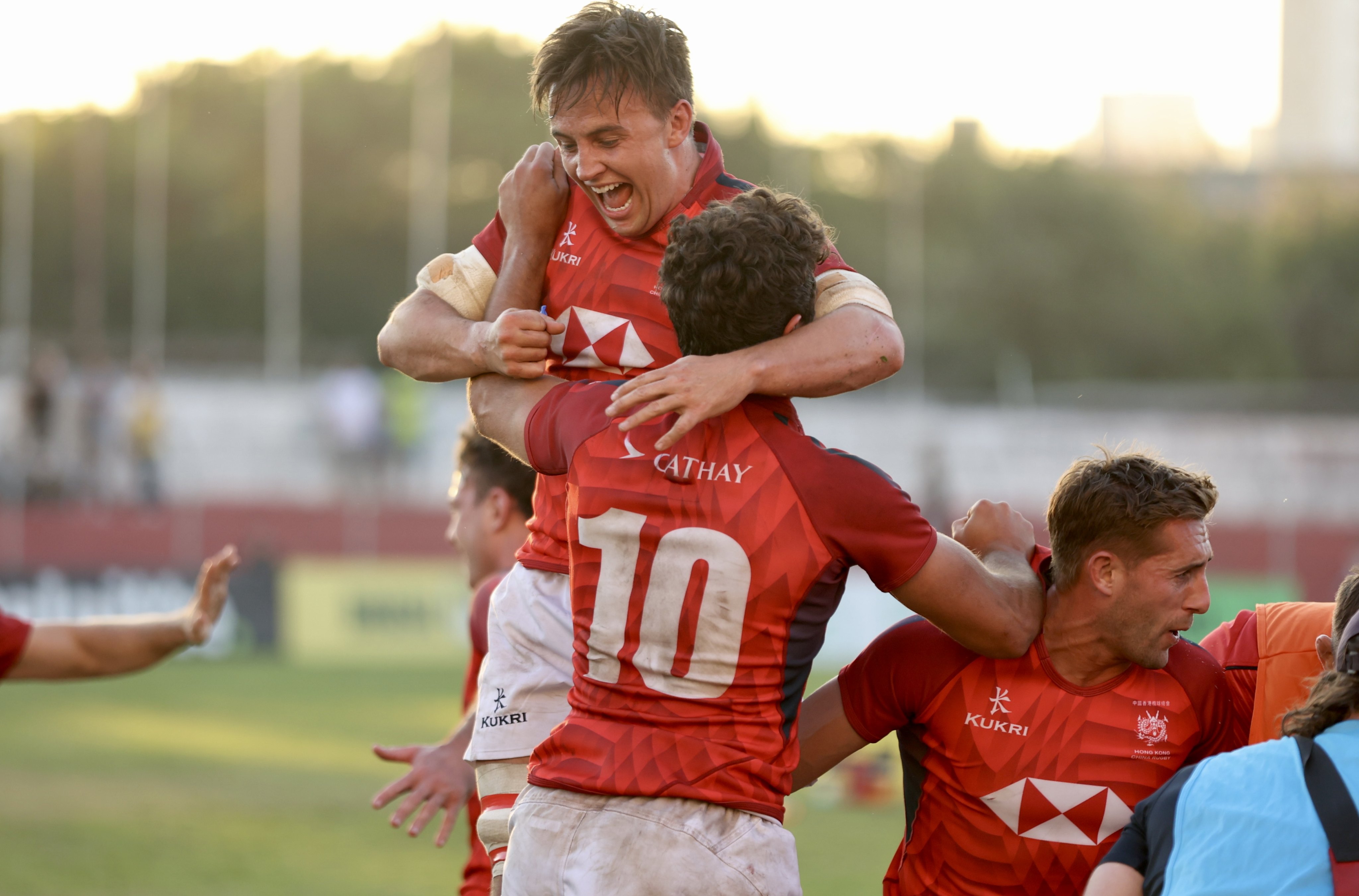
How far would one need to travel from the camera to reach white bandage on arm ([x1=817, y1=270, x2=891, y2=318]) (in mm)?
3252

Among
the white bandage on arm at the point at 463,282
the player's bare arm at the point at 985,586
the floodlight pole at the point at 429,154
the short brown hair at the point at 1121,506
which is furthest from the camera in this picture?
the floodlight pole at the point at 429,154

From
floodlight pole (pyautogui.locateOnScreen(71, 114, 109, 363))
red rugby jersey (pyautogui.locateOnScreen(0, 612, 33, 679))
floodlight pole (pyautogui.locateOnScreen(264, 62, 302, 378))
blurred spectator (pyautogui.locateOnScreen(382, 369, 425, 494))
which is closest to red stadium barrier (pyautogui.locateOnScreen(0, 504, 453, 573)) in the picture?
blurred spectator (pyautogui.locateOnScreen(382, 369, 425, 494))

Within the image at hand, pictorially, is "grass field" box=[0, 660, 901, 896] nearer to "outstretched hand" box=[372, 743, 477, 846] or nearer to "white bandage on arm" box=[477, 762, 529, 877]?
"outstretched hand" box=[372, 743, 477, 846]

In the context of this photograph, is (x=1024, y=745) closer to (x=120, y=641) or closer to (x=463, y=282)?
(x=463, y=282)

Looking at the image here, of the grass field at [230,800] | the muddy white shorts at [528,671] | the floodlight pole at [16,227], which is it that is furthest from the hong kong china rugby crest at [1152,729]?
the floodlight pole at [16,227]

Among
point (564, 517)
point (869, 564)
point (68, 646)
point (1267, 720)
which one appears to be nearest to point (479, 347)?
point (564, 517)

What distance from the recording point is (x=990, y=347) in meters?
52.8

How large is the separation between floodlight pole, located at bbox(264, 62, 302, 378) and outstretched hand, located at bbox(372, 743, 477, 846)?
105 feet

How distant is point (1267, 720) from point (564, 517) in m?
1.70

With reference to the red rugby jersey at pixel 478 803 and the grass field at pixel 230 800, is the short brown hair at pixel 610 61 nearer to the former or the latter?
the red rugby jersey at pixel 478 803

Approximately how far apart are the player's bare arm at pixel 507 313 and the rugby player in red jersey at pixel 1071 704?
113 centimetres

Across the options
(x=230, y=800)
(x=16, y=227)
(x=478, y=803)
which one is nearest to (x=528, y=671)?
(x=478, y=803)

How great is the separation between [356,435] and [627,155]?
73.9 feet

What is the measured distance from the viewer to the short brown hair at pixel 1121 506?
3.36m
